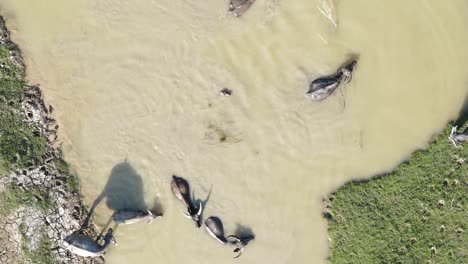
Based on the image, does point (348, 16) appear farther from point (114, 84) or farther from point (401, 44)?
point (114, 84)

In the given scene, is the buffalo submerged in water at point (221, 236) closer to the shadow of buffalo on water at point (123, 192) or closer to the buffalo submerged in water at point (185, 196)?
the buffalo submerged in water at point (185, 196)

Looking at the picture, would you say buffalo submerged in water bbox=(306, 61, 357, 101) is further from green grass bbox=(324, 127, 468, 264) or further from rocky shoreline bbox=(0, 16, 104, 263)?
rocky shoreline bbox=(0, 16, 104, 263)

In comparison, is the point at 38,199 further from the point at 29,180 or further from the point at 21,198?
the point at 29,180

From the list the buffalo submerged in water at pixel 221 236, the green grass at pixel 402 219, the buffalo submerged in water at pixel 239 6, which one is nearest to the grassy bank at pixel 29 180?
the buffalo submerged in water at pixel 221 236

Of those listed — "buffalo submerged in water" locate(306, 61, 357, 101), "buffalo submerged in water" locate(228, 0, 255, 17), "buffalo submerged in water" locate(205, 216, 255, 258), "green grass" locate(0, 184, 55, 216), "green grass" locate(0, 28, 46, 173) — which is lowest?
"buffalo submerged in water" locate(205, 216, 255, 258)

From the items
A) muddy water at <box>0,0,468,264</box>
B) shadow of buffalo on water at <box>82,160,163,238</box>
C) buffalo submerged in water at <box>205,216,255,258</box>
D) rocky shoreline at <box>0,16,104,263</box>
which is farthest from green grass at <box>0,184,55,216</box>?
buffalo submerged in water at <box>205,216,255,258</box>

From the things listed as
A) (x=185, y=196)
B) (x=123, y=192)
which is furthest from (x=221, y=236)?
(x=123, y=192)
